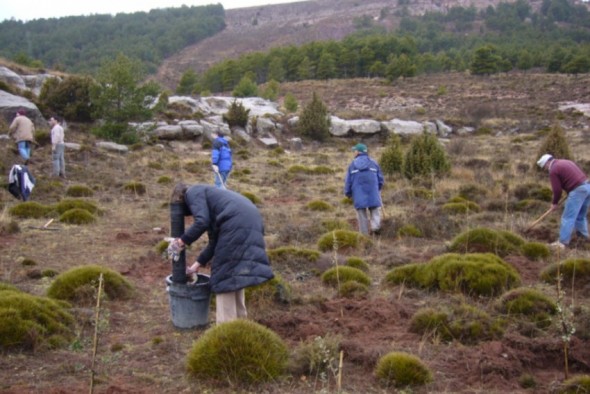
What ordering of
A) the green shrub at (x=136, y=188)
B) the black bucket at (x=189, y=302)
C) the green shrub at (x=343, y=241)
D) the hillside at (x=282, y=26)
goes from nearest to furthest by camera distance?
the black bucket at (x=189, y=302)
the green shrub at (x=343, y=241)
the green shrub at (x=136, y=188)
the hillside at (x=282, y=26)

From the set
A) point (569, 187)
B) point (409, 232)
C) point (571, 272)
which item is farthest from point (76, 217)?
point (569, 187)

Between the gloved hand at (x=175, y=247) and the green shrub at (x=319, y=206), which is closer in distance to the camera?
the gloved hand at (x=175, y=247)

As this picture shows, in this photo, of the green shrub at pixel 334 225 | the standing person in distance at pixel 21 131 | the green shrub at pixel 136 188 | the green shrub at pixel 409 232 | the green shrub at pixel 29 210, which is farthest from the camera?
the green shrub at pixel 136 188

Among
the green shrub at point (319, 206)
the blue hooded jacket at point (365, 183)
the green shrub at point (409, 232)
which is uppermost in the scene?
the blue hooded jacket at point (365, 183)

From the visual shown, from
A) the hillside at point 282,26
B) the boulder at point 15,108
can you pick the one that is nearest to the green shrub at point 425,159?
the boulder at point 15,108

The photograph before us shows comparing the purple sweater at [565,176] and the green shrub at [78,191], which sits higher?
the purple sweater at [565,176]

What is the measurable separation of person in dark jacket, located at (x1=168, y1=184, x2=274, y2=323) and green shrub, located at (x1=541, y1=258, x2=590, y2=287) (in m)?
4.08

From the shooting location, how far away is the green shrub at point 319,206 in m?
13.5

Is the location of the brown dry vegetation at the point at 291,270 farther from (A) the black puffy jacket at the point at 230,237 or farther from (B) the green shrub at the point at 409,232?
(A) the black puffy jacket at the point at 230,237

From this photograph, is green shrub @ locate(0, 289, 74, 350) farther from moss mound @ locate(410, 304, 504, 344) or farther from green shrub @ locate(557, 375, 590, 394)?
green shrub @ locate(557, 375, 590, 394)

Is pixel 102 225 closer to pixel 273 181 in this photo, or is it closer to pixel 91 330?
pixel 91 330

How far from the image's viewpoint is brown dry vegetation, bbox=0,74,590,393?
4699 millimetres

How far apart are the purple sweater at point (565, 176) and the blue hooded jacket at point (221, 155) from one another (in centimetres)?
Answer: 748

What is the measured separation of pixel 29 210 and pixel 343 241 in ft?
21.5
